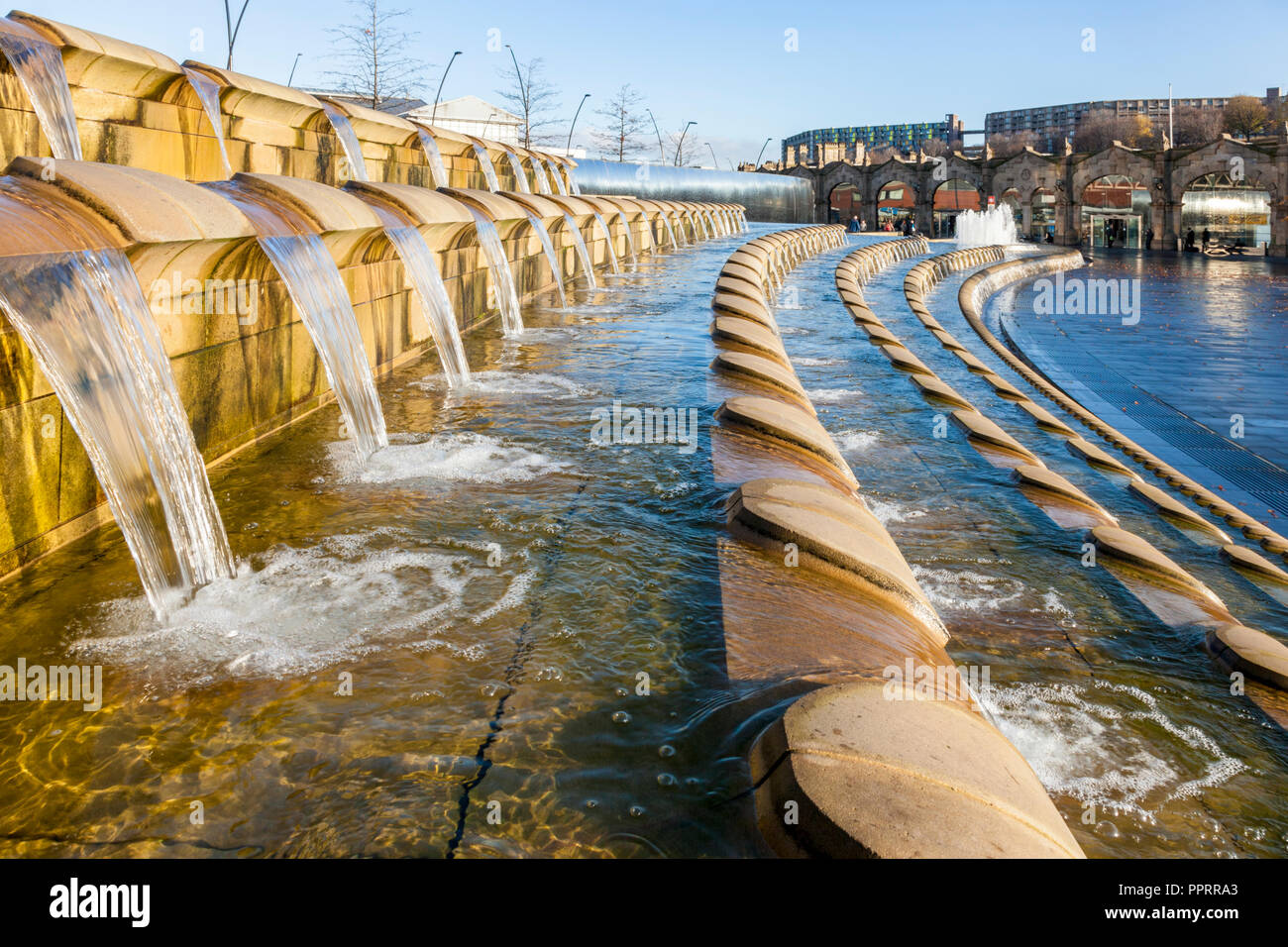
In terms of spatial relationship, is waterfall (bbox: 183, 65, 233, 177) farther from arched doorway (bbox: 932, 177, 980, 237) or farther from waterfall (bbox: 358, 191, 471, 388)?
arched doorway (bbox: 932, 177, 980, 237)

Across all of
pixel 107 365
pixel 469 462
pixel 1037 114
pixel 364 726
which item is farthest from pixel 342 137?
pixel 1037 114

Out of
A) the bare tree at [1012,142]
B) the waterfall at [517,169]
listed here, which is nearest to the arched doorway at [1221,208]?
the waterfall at [517,169]

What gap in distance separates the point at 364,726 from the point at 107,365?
1966 millimetres

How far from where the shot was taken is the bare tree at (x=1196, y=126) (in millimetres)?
112938

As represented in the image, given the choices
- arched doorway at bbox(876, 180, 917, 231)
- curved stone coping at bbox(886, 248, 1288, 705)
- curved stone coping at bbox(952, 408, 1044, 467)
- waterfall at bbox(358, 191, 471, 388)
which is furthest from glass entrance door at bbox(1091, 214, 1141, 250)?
waterfall at bbox(358, 191, 471, 388)

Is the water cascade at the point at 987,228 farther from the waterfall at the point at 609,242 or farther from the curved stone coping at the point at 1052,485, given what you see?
the curved stone coping at the point at 1052,485

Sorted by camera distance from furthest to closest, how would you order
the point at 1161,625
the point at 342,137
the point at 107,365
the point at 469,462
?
1. the point at 342,137
2. the point at 469,462
3. the point at 1161,625
4. the point at 107,365

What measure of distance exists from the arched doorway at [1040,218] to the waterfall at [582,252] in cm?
5922

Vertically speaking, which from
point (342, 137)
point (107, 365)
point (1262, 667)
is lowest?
point (1262, 667)
